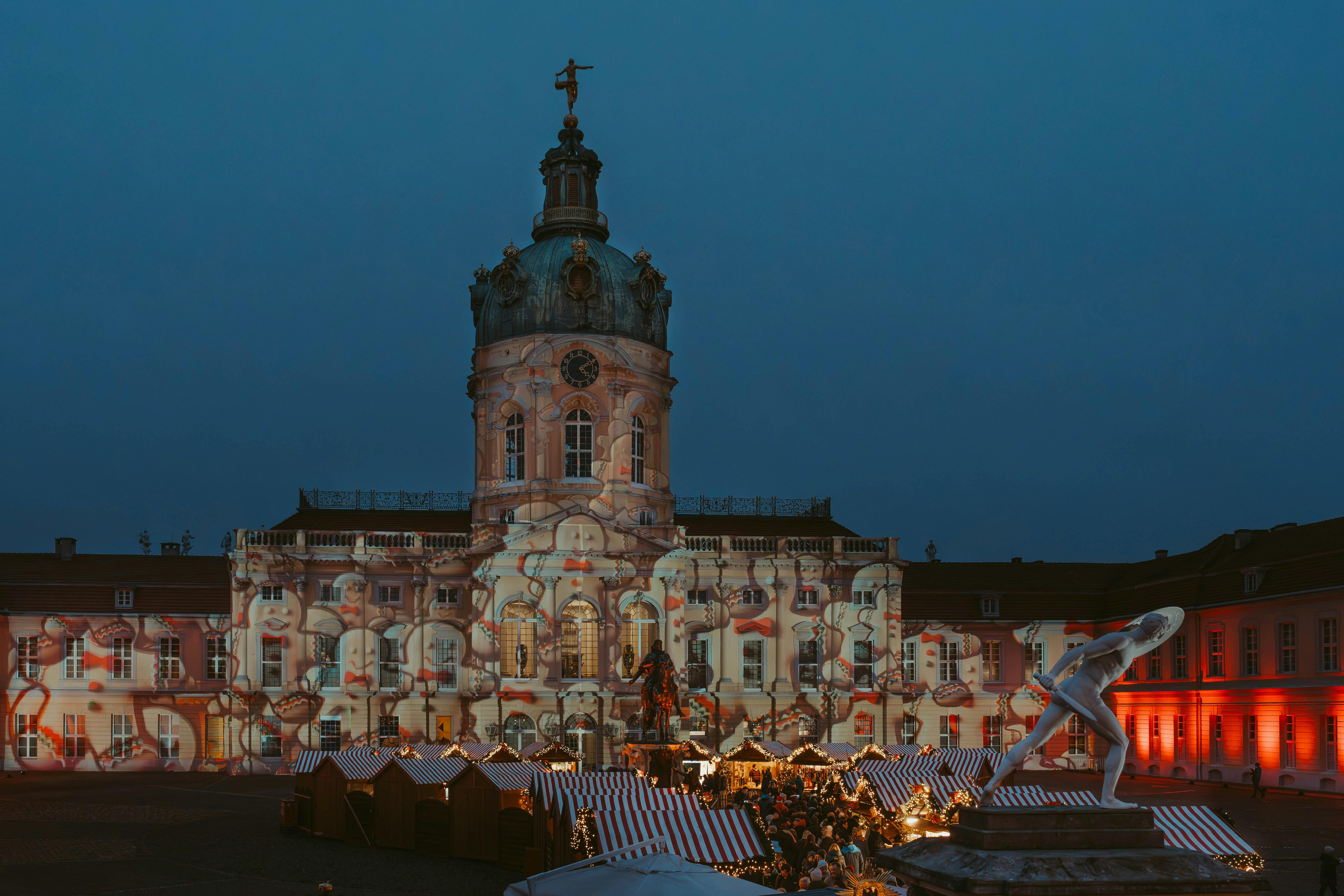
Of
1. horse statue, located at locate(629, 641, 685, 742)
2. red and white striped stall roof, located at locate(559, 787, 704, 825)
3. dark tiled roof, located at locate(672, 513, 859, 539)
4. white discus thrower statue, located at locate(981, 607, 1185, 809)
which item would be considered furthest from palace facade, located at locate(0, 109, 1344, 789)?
white discus thrower statue, located at locate(981, 607, 1185, 809)

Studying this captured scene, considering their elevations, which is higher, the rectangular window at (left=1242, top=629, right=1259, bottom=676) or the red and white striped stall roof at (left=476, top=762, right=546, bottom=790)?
the rectangular window at (left=1242, top=629, right=1259, bottom=676)

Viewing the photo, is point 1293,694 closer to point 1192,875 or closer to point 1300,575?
point 1300,575

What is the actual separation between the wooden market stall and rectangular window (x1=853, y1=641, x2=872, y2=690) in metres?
32.4

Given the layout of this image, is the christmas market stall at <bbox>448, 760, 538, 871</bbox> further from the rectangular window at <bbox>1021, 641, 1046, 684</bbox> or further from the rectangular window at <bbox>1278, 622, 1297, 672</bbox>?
the rectangular window at <bbox>1021, 641, 1046, 684</bbox>

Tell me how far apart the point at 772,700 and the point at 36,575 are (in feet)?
122

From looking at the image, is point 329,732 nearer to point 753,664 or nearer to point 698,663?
point 698,663

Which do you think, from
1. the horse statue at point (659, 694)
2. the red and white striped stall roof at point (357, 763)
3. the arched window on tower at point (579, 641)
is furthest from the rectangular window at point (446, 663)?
the horse statue at point (659, 694)

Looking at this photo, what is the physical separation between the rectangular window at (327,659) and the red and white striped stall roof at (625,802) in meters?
37.6

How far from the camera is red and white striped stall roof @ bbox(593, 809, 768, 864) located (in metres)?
24.3

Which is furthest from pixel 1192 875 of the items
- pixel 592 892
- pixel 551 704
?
pixel 551 704

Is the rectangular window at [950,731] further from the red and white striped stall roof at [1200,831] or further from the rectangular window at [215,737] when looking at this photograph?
the red and white striped stall roof at [1200,831]

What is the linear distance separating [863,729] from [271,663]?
28560mm

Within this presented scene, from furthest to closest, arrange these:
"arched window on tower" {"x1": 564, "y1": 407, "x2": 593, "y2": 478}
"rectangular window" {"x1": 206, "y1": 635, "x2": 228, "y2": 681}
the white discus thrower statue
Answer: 1. "arched window on tower" {"x1": 564, "y1": 407, "x2": 593, "y2": 478}
2. "rectangular window" {"x1": 206, "y1": 635, "x2": 228, "y2": 681}
3. the white discus thrower statue

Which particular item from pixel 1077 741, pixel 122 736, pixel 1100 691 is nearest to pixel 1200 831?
pixel 1100 691
